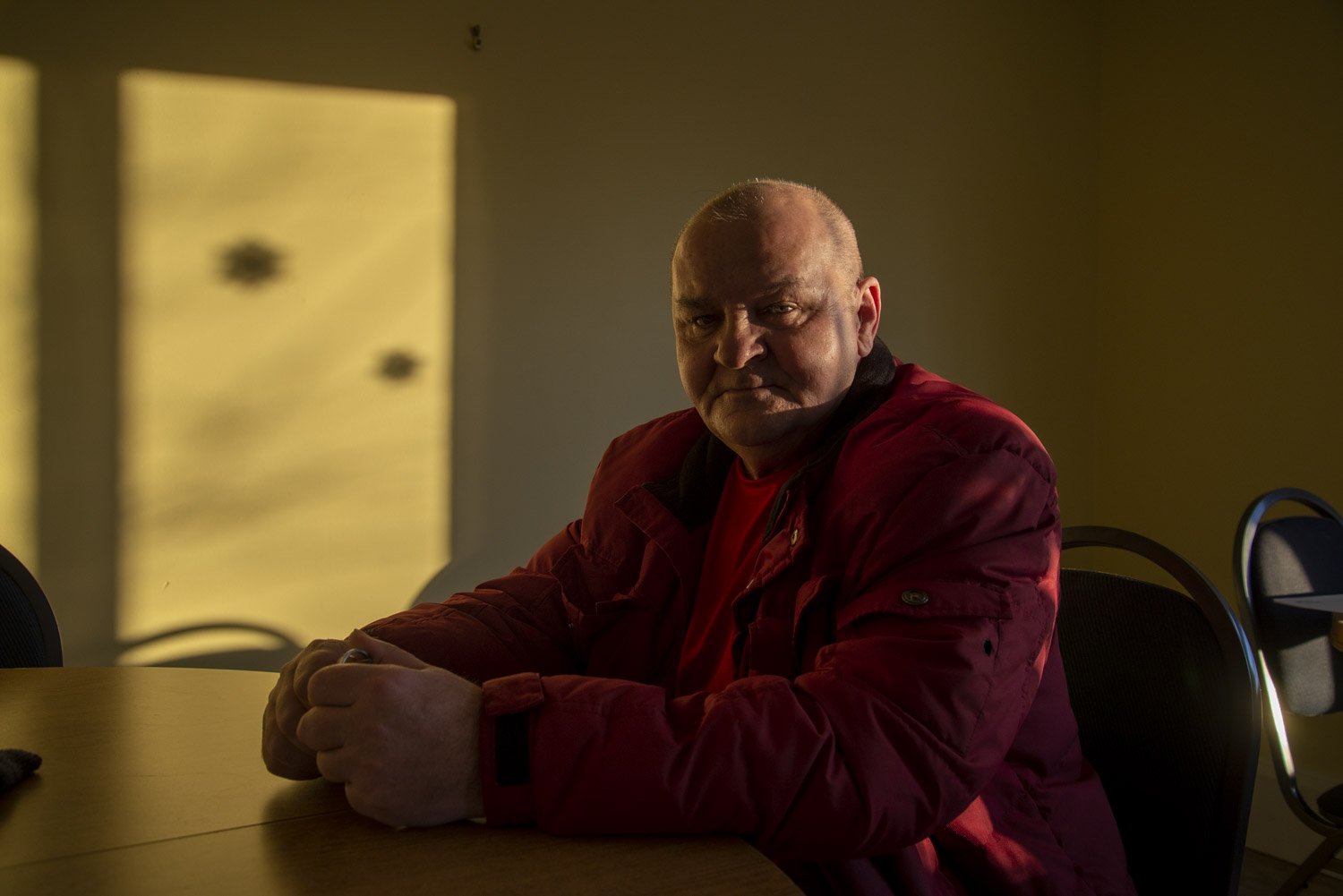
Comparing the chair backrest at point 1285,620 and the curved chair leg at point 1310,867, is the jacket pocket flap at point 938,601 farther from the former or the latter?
the curved chair leg at point 1310,867

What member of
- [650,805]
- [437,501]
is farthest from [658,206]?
[650,805]

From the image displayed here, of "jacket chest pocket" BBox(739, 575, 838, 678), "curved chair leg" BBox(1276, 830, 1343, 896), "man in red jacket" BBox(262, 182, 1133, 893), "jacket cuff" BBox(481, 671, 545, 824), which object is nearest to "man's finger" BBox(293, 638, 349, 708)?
A: "man in red jacket" BBox(262, 182, 1133, 893)

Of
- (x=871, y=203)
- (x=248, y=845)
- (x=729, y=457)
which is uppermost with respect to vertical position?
(x=871, y=203)

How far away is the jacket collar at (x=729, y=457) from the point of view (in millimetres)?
1202

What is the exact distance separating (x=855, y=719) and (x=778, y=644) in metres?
0.25

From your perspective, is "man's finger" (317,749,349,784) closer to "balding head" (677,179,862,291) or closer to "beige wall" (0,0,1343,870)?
"balding head" (677,179,862,291)

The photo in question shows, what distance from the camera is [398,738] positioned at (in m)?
0.79

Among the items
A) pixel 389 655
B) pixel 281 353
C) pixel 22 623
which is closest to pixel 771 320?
pixel 389 655

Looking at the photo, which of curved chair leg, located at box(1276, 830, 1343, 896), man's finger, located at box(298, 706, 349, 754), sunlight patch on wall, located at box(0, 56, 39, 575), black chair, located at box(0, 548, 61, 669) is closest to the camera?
man's finger, located at box(298, 706, 349, 754)

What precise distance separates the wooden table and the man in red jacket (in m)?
0.03

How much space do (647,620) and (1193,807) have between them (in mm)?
642

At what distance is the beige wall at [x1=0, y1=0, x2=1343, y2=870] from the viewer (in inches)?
93.9

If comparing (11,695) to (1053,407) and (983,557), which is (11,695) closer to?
(983,557)

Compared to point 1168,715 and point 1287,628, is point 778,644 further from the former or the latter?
point 1287,628
